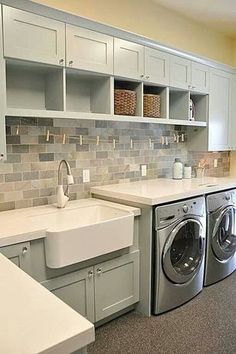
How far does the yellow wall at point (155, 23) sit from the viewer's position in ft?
9.50

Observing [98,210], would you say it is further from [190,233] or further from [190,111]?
[190,111]

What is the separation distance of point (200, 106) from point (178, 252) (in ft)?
6.24

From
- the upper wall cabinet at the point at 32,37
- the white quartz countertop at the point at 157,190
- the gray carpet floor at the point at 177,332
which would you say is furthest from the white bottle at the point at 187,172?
the upper wall cabinet at the point at 32,37

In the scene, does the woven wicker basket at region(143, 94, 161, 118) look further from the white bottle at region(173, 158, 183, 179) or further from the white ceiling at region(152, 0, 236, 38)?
the white ceiling at region(152, 0, 236, 38)

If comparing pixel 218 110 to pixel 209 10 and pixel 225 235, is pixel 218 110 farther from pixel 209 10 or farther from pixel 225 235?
pixel 225 235

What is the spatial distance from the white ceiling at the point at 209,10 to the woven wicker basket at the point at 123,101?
52.3 inches

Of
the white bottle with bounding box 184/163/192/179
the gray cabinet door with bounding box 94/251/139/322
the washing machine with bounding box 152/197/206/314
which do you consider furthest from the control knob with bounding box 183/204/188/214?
the white bottle with bounding box 184/163/192/179

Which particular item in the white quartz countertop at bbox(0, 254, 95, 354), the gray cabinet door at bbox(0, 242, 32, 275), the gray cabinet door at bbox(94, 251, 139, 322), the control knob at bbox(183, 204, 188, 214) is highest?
the control knob at bbox(183, 204, 188, 214)

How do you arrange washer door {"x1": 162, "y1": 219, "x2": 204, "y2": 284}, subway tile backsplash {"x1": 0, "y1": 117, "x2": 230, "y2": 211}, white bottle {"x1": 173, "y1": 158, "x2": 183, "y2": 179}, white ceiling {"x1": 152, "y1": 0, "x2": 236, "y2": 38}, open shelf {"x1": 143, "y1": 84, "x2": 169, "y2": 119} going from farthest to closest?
white bottle {"x1": 173, "y1": 158, "x2": 183, "y2": 179} → white ceiling {"x1": 152, "y1": 0, "x2": 236, "y2": 38} → open shelf {"x1": 143, "y1": 84, "x2": 169, "y2": 119} → washer door {"x1": 162, "y1": 219, "x2": 204, "y2": 284} → subway tile backsplash {"x1": 0, "y1": 117, "x2": 230, "y2": 211}

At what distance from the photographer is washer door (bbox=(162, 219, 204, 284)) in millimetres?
2656

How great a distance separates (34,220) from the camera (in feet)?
7.27

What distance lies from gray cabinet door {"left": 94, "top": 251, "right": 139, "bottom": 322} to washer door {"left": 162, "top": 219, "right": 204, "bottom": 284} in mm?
291

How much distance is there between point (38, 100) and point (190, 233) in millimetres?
1805

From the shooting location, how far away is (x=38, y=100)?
2.57m
